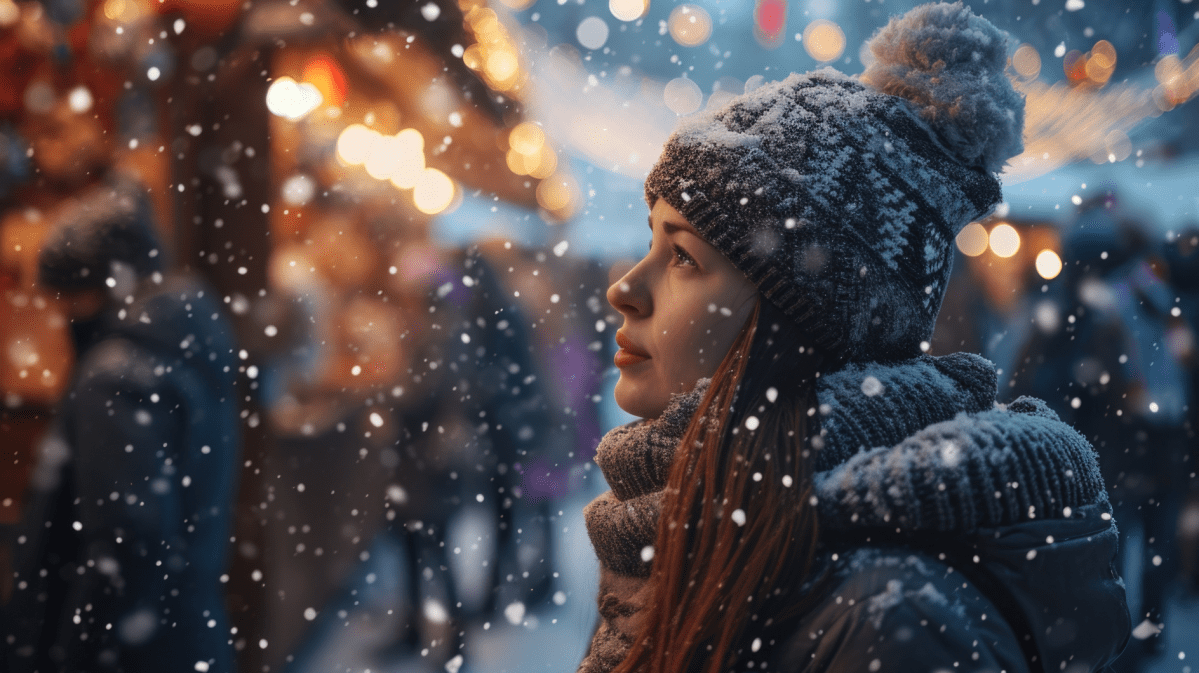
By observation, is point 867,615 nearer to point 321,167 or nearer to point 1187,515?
point 1187,515

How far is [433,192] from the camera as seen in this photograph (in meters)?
1.93

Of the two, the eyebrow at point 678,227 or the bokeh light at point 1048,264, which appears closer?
the eyebrow at point 678,227

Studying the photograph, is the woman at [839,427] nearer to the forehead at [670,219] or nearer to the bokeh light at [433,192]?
the forehead at [670,219]

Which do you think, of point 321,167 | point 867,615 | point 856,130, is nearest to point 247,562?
point 321,167

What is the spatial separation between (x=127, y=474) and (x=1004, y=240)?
201 centimetres

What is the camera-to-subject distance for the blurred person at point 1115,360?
1500mm

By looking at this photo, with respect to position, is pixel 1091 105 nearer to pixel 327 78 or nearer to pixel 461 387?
pixel 461 387

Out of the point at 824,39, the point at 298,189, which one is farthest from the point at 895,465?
the point at 298,189

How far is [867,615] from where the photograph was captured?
575mm

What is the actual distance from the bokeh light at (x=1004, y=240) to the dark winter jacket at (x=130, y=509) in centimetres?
187

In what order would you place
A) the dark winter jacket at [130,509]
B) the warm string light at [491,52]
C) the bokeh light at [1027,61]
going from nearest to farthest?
the dark winter jacket at [130,509] < the bokeh light at [1027,61] < the warm string light at [491,52]

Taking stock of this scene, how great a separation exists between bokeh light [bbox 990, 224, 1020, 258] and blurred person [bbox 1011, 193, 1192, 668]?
0.11 meters

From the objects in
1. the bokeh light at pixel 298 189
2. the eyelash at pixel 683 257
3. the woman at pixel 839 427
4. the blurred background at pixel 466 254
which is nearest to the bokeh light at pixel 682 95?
the blurred background at pixel 466 254

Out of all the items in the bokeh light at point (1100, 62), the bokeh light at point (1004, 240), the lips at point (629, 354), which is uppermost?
the bokeh light at point (1100, 62)
